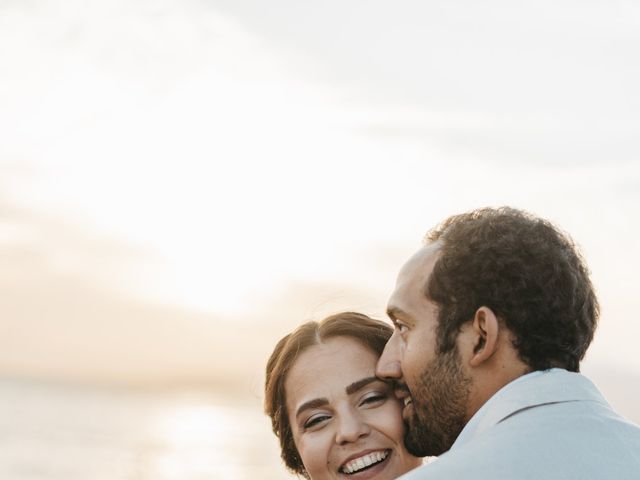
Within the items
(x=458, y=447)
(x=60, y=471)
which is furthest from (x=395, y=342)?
(x=60, y=471)

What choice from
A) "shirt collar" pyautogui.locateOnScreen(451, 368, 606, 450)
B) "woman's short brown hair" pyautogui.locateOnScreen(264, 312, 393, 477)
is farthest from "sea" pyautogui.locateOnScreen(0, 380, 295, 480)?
"shirt collar" pyautogui.locateOnScreen(451, 368, 606, 450)

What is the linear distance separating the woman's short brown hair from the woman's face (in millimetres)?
88

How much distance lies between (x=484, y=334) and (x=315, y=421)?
5.17ft

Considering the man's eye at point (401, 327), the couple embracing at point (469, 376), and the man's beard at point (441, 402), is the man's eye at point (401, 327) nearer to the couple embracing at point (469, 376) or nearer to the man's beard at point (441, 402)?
the couple embracing at point (469, 376)

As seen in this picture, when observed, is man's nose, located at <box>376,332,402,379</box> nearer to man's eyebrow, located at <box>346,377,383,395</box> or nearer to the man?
the man

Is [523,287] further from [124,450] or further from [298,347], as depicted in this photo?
[124,450]

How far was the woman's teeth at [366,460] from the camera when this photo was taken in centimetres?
501

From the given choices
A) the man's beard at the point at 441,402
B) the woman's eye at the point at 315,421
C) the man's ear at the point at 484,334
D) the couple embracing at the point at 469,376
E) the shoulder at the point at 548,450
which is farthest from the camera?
the woman's eye at the point at 315,421

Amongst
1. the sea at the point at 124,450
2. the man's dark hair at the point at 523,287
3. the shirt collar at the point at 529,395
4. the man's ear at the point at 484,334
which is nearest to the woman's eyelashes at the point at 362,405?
the man's dark hair at the point at 523,287

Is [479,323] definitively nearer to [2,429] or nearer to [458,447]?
[458,447]

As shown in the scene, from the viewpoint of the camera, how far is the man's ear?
12.8 feet

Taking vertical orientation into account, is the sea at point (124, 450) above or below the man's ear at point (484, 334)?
above

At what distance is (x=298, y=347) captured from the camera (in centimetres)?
568

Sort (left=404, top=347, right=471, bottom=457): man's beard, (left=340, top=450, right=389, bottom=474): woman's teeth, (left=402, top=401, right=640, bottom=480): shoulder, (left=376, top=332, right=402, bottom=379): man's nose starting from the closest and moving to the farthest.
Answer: (left=402, top=401, right=640, bottom=480): shoulder → (left=404, top=347, right=471, bottom=457): man's beard → (left=376, top=332, right=402, bottom=379): man's nose → (left=340, top=450, right=389, bottom=474): woman's teeth
